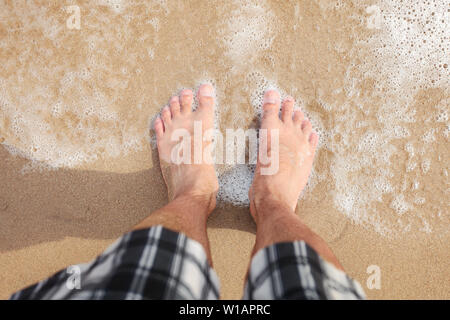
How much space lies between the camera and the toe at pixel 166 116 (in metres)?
1.49

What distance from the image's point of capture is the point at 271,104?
1483 mm

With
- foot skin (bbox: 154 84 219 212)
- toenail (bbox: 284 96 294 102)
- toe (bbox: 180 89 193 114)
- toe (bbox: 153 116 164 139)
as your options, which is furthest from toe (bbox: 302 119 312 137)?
toe (bbox: 153 116 164 139)

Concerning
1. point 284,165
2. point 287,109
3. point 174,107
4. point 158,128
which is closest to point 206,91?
point 174,107

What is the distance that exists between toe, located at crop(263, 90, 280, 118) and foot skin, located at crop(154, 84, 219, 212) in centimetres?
25

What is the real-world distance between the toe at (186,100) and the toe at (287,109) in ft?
1.46

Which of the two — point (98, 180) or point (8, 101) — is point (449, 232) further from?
point (8, 101)

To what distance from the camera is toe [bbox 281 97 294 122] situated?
1498 mm

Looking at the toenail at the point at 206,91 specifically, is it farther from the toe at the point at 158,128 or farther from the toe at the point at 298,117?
the toe at the point at 298,117

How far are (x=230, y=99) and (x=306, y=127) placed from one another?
38 centimetres

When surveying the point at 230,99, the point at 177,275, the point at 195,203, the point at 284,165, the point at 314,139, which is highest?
the point at 230,99

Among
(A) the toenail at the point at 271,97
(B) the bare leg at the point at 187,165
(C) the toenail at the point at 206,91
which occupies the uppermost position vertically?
(C) the toenail at the point at 206,91

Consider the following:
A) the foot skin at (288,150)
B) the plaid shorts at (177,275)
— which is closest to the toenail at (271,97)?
the foot skin at (288,150)

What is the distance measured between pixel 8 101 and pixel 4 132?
149mm

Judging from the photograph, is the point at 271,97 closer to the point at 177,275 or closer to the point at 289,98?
the point at 289,98
